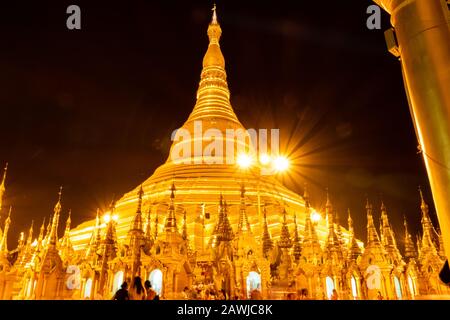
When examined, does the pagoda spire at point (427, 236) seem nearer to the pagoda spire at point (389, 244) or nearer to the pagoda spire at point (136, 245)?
the pagoda spire at point (389, 244)

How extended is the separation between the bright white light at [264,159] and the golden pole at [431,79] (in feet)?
83.5

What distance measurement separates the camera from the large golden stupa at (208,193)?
75.9ft

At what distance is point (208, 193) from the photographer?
25.9m

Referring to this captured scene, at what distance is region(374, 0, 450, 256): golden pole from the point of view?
186 inches

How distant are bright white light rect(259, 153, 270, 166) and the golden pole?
83.5ft

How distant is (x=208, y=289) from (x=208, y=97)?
26.2m

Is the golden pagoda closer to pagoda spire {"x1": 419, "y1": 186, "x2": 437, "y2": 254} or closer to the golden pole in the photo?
pagoda spire {"x1": 419, "y1": 186, "x2": 437, "y2": 254}

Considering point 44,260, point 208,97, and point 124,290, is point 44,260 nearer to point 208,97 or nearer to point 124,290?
point 124,290

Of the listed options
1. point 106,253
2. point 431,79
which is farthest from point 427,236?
point 431,79

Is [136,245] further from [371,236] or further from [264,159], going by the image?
[264,159]


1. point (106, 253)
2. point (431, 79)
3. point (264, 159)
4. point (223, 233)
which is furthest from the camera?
point (264, 159)

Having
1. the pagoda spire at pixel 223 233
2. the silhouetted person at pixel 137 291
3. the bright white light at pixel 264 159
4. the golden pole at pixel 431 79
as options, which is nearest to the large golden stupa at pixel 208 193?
the bright white light at pixel 264 159

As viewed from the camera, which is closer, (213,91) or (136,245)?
(136,245)

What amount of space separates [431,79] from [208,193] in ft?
70.5
